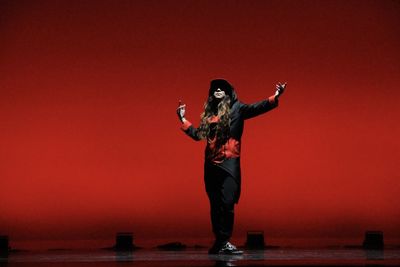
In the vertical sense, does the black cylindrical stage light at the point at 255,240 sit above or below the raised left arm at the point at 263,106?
below

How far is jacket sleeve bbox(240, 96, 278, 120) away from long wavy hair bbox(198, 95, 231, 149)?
13cm

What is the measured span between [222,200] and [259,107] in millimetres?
787

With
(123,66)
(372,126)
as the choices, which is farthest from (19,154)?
(372,126)

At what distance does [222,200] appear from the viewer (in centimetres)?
600

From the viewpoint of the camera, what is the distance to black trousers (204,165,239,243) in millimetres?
5980

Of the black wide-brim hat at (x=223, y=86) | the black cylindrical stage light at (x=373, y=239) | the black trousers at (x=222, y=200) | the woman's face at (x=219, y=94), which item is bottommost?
the black cylindrical stage light at (x=373, y=239)

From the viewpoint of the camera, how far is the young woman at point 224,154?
5.98m

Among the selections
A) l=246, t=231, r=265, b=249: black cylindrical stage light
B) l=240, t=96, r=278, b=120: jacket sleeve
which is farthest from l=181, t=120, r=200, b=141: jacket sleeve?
l=246, t=231, r=265, b=249: black cylindrical stage light

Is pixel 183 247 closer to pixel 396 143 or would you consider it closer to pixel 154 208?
pixel 154 208

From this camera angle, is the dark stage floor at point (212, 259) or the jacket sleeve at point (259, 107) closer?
the dark stage floor at point (212, 259)

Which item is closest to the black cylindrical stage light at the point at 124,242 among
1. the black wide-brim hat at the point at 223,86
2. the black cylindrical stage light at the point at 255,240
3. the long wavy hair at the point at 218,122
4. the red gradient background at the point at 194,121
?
the red gradient background at the point at 194,121

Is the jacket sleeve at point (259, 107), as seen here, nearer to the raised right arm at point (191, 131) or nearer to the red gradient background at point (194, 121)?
the raised right arm at point (191, 131)

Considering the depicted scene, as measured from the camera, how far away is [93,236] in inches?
317

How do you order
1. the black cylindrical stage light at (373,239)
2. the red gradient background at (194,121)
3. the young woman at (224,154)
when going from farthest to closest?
1. the red gradient background at (194,121)
2. the black cylindrical stage light at (373,239)
3. the young woman at (224,154)
